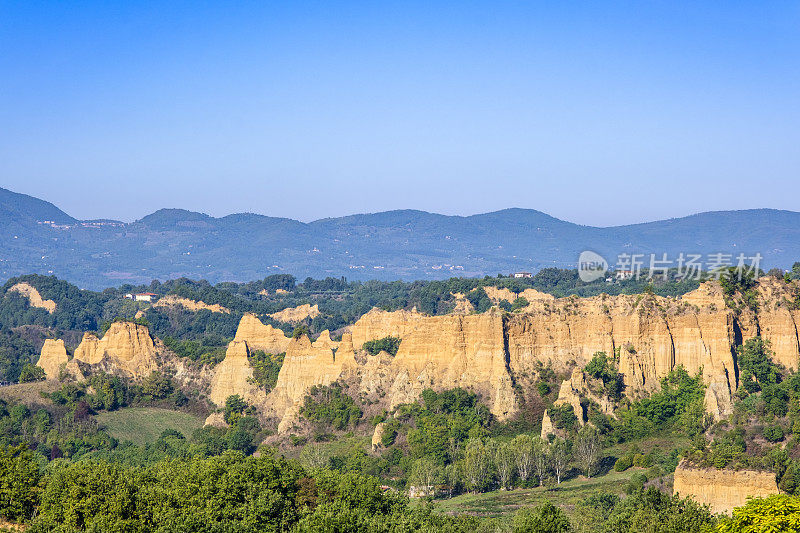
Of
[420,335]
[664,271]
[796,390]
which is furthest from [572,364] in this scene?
[664,271]

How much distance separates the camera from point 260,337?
10162 centimetres

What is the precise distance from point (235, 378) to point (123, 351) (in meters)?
11.6

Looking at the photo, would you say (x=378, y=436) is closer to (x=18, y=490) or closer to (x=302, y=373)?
(x=302, y=373)

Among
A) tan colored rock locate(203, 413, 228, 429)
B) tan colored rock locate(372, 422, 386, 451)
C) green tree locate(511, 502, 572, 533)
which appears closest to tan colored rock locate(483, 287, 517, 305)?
tan colored rock locate(203, 413, 228, 429)

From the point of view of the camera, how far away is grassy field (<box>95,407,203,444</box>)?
81562 millimetres

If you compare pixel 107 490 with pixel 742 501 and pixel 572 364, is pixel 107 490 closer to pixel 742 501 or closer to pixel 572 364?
pixel 742 501

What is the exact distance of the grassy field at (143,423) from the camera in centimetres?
8156

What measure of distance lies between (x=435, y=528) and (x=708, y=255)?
6165 centimetres

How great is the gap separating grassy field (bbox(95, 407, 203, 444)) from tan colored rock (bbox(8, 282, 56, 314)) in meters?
87.9

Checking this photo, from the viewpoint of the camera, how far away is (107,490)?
44.5 m

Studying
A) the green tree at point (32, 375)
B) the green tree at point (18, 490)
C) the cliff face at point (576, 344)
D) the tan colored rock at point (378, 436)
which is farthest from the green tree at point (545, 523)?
the green tree at point (32, 375)

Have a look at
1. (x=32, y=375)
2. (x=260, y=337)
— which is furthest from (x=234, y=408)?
(x=32, y=375)

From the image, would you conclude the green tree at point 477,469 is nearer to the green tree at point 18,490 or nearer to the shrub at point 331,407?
the shrub at point 331,407

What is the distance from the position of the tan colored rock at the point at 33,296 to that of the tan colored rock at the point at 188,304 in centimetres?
1946
